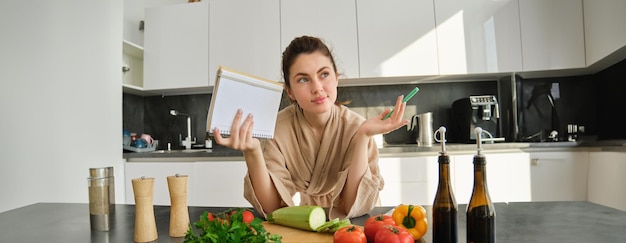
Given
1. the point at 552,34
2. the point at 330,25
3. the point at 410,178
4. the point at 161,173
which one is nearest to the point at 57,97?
the point at 161,173

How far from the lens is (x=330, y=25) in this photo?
287 centimetres

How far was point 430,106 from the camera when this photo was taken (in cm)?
319

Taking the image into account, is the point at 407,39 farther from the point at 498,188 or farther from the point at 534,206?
the point at 534,206

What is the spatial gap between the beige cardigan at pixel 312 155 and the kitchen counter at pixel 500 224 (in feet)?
0.83

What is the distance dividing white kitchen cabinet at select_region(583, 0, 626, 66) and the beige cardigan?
6.16ft

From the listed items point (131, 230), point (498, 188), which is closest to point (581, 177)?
point (498, 188)

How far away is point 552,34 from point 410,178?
1.54 meters

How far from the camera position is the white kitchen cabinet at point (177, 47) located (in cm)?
302

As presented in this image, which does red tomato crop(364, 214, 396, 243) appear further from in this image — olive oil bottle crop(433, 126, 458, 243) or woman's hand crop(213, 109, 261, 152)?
woman's hand crop(213, 109, 261, 152)

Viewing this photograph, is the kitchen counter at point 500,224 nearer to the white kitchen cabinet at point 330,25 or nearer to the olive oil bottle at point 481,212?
the olive oil bottle at point 481,212

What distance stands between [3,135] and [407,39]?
8.54 feet

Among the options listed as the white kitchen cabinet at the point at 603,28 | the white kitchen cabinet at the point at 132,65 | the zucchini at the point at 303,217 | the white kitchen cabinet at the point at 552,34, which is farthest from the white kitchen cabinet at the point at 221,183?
the white kitchen cabinet at the point at 603,28

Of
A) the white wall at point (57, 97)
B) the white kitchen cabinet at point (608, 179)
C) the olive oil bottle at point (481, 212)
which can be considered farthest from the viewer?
the white kitchen cabinet at point (608, 179)

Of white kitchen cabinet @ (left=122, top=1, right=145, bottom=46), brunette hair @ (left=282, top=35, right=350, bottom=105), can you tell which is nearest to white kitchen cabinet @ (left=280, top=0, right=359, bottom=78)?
white kitchen cabinet @ (left=122, top=1, right=145, bottom=46)
